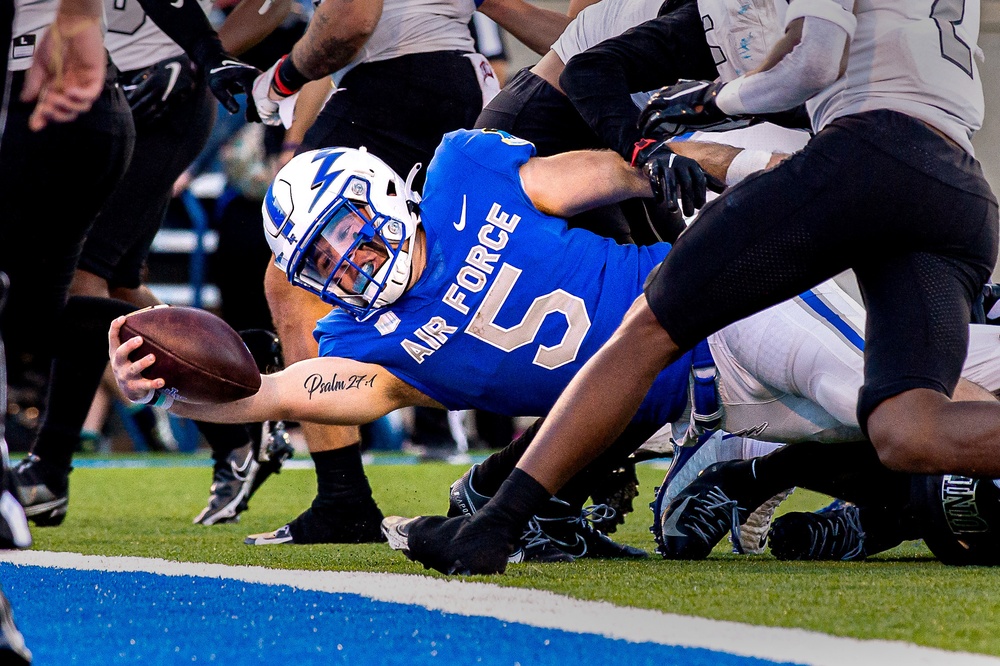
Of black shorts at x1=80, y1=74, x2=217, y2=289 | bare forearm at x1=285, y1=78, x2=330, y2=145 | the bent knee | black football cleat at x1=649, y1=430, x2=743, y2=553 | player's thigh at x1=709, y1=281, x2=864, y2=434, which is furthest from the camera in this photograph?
bare forearm at x1=285, y1=78, x2=330, y2=145

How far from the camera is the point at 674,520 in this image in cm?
289

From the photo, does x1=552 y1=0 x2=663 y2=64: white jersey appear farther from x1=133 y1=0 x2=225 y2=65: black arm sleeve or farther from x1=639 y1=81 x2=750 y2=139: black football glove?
x1=133 y1=0 x2=225 y2=65: black arm sleeve

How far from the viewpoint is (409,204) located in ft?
9.04

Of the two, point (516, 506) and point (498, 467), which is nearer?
point (516, 506)

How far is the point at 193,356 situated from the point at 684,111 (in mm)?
1030

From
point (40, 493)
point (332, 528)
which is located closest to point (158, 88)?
point (40, 493)

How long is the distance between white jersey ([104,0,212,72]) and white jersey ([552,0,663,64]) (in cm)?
136

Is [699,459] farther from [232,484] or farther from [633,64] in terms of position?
[232,484]

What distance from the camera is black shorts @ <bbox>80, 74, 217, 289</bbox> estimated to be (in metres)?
4.03

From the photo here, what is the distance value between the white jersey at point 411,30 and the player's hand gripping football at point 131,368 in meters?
1.40

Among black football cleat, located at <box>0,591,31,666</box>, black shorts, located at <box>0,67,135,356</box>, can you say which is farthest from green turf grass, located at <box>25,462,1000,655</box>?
black football cleat, located at <box>0,591,31,666</box>

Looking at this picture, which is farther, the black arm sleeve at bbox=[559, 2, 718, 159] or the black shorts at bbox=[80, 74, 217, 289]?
the black shorts at bbox=[80, 74, 217, 289]

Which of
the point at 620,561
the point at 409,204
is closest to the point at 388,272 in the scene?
the point at 409,204

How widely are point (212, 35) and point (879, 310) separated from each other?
233 cm
